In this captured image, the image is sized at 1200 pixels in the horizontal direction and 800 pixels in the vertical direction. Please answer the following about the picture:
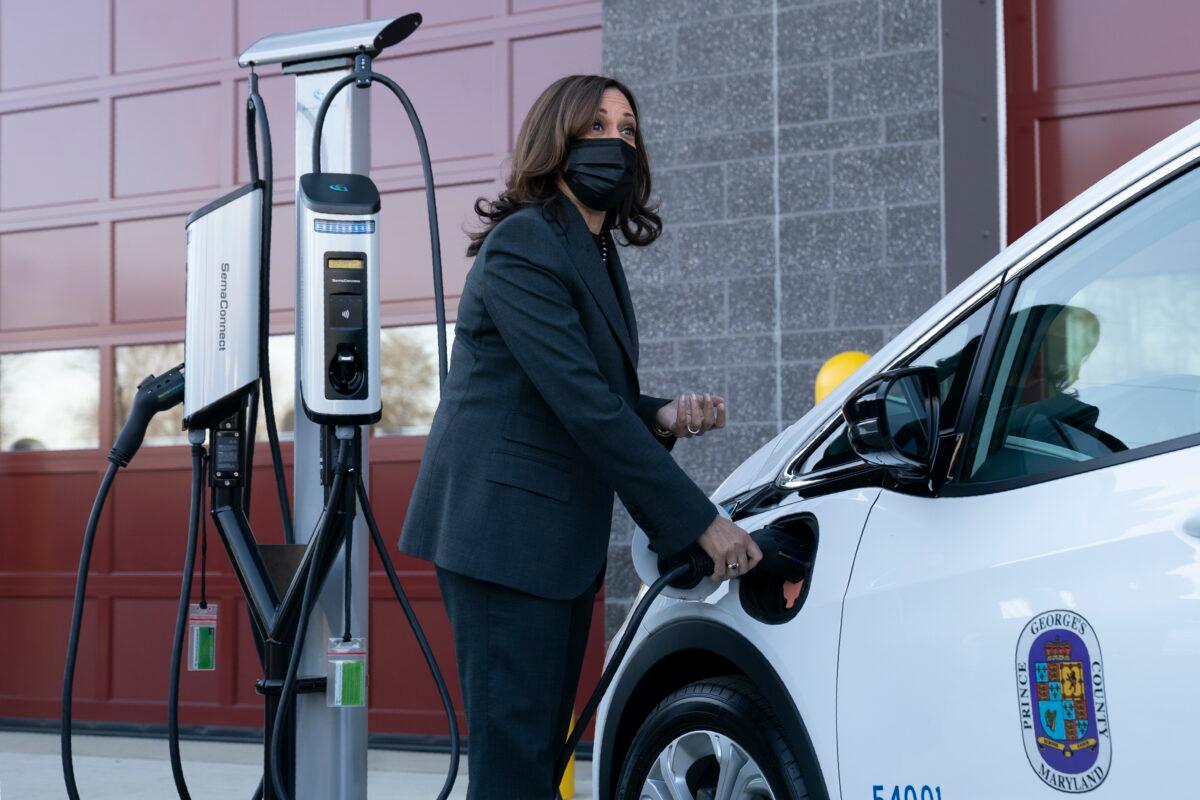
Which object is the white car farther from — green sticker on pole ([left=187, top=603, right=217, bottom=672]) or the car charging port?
green sticker on pole ([left=187, top=603, right=217, bottom=672])

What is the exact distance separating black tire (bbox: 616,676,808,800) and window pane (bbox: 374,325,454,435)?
13.0 feet

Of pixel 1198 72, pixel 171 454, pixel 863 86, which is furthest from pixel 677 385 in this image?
pixel 171 454

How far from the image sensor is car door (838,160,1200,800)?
1.85 metres

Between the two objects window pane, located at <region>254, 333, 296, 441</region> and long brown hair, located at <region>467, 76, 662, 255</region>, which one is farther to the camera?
window pane, located at <region>254, 333, 296, 441</region>

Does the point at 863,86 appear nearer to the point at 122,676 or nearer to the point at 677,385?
the point at 677,385

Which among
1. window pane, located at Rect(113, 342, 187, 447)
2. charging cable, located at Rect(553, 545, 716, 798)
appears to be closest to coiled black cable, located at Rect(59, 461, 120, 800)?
charging cable, located at Rect(553, 545, 716, 798)

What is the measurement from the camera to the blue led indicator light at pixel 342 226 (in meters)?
3.05

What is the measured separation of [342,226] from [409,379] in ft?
12.7

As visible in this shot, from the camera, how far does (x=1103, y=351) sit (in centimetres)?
215

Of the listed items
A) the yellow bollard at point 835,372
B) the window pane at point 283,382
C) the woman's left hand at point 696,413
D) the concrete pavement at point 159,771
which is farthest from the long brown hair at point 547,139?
the window pane at point 283,382

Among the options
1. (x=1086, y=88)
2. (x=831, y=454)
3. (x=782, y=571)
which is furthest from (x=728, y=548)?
(x=1086, y=88)

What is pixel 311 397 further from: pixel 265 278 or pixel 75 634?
pixel 75 634

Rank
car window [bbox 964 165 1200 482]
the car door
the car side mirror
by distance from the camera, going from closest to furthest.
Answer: the car door → car window [bbox 964 165 1200 482] → the car side mirror

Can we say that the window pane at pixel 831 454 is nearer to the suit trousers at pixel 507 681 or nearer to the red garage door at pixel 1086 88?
the suit trousers at pixel 507 681
